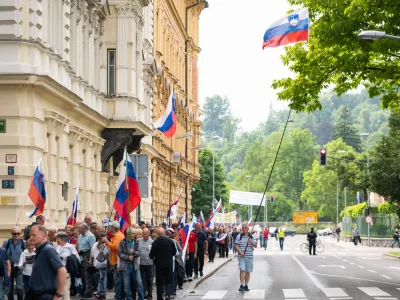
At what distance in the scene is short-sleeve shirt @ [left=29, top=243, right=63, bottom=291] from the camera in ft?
40.0

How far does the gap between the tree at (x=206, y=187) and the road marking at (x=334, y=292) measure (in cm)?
7300

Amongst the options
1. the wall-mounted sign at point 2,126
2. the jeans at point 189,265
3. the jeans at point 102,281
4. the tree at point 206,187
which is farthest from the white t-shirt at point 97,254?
the tree at point 206,187

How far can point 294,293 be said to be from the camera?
2598 cm

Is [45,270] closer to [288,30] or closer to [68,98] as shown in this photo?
[68,98]

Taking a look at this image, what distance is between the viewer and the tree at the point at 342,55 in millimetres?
28859

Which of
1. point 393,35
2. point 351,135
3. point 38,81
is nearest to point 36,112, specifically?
point 38,81

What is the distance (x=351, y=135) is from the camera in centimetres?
18762

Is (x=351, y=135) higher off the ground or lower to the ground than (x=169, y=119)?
higher

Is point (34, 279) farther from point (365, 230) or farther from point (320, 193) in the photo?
point (320, 193)

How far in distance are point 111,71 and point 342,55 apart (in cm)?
1005

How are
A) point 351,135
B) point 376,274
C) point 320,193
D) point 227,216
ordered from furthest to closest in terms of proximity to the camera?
point 351,135, point 320,193, point 227,216, point 376,274

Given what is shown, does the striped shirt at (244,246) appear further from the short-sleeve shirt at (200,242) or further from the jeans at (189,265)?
the short-sleeve shirt at (200,242)

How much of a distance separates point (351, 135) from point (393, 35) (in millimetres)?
160242

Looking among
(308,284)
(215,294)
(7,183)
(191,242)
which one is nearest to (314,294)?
(215,294)
